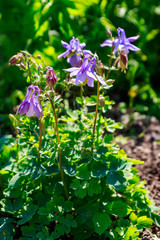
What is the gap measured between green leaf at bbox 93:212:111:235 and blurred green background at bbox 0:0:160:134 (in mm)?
1687

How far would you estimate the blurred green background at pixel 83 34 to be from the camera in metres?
3.06

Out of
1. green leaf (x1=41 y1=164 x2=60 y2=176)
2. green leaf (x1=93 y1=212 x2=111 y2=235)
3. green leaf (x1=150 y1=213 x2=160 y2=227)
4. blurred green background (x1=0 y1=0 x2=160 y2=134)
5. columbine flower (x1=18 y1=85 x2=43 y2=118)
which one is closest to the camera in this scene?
columbine flower (x1=18 y1=85 x2=43 y2=118)

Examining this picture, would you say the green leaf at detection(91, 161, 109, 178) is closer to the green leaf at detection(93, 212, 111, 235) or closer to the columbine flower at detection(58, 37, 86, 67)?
the green leaf at detection(93, 212, 111, 235)

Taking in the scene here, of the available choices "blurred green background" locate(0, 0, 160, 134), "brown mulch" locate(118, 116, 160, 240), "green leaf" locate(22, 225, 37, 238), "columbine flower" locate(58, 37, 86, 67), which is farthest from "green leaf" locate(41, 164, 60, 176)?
"blurred green background" locate(0, 0, 160, 134)

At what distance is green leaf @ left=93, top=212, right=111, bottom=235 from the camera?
162 centimetres

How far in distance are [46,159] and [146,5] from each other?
295cm

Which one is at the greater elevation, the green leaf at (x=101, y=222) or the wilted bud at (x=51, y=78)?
the wilted bud at (x=51, y=78)

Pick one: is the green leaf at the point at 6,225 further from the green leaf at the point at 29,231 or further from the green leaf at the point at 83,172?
the green leaf at the point at 83,172

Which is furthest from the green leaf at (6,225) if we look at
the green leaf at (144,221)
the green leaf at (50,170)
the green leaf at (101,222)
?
the green leaf at (144,221)

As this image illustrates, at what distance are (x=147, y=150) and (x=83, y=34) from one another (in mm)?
1698

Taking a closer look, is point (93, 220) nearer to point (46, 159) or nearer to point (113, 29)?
point (46, 159)

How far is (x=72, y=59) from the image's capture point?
70.7 inches

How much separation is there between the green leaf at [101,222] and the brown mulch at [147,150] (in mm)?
468

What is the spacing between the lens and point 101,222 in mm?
1643
